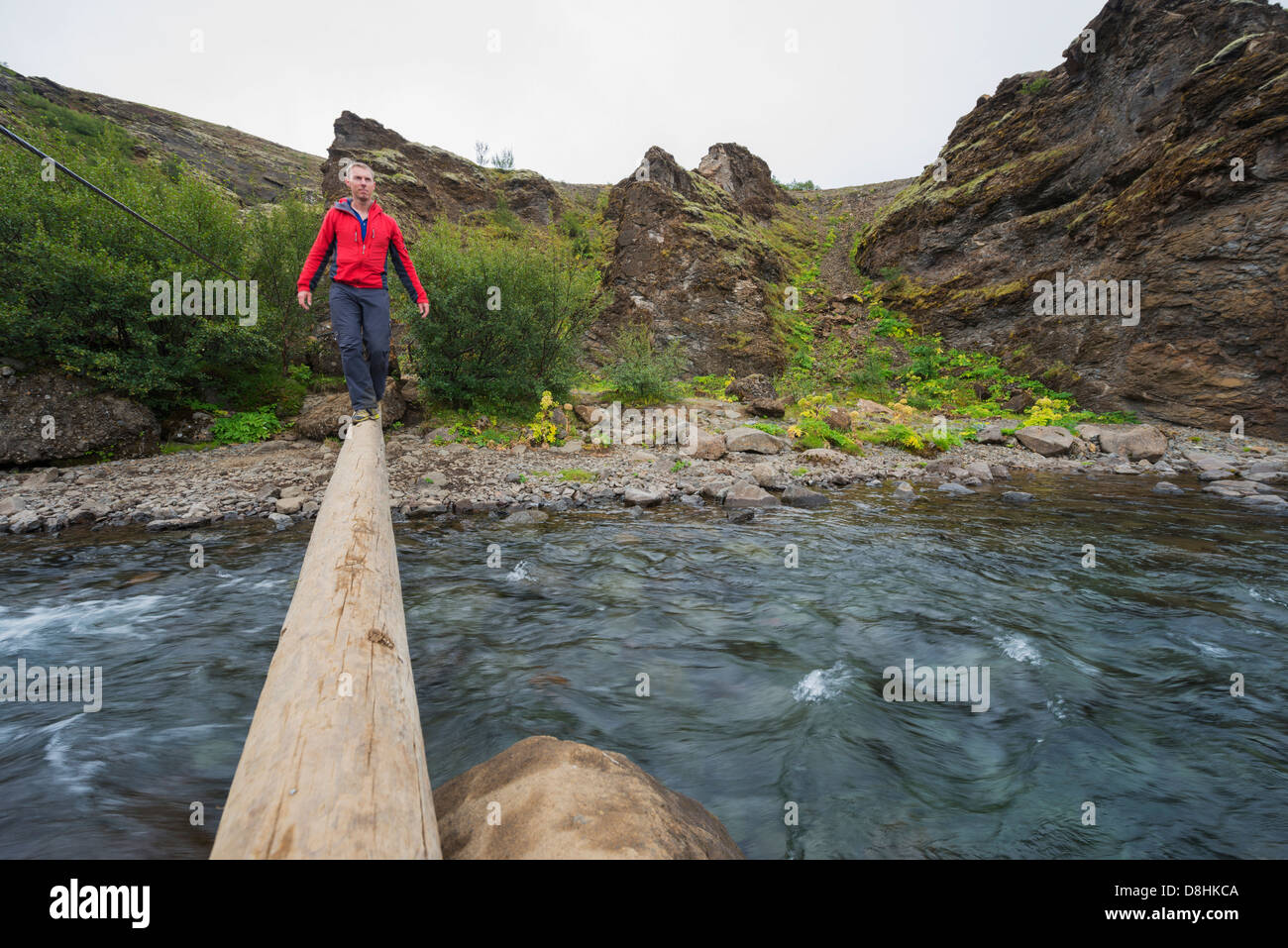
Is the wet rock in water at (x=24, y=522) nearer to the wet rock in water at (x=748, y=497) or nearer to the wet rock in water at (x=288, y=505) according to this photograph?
the wet rock in water at (x=288, y=505)

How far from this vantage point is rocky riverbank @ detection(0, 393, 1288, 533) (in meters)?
8.12

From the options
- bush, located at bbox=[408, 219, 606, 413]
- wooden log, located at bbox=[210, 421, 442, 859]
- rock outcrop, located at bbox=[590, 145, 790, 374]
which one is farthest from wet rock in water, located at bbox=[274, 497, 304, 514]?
rock outcrop, located at bbox=[590, 145, 790, 374]

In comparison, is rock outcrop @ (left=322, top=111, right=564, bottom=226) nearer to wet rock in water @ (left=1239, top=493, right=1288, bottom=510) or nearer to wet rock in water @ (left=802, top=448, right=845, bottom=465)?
wet rock in water @ (left=802, top=448, right=845, bottom=465)

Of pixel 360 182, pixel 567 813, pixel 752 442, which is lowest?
pixel 567 813

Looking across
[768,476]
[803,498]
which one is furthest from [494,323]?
[803,498]

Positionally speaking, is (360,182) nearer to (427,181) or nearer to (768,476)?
(768,476)

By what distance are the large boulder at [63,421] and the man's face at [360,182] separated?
924 centimetres

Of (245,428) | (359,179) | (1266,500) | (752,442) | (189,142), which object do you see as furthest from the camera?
(189,142)

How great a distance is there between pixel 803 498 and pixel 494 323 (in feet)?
27.6

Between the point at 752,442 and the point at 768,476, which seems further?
the point at 752,442

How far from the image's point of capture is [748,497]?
9125mm

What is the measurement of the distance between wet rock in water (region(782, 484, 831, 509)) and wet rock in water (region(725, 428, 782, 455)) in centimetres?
323

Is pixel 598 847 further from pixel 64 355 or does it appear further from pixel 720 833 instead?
pixel 64 355
